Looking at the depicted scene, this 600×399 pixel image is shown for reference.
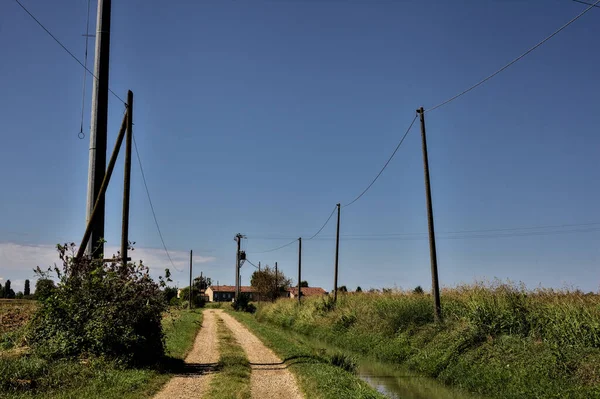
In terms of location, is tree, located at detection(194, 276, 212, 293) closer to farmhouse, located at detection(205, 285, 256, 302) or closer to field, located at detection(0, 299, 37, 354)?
farmhouse, located at detection(205, 285, 256, 302)

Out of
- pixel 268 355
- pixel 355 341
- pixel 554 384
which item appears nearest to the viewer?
pixel 554 384

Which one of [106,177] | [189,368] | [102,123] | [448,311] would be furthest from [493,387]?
[102,123]

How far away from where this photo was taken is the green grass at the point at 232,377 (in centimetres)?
1067

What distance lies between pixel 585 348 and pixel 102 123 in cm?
1496

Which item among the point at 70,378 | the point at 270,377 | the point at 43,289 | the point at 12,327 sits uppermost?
the point at 43,289

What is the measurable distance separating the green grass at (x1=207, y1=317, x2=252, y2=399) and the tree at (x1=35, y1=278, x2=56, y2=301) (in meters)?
4.79

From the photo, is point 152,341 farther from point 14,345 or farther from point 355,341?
point 355,341

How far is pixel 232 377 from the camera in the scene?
41.4 ft

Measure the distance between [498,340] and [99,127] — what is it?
1396cm

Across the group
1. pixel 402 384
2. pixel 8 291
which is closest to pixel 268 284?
pixel 8 291

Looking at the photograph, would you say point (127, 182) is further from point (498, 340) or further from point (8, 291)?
point (8, 291)

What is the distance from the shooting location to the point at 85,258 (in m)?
14.2

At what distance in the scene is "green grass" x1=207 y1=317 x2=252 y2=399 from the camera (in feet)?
35.0

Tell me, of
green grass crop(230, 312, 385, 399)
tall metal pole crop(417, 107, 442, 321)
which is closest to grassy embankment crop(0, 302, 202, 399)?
green grass crop(230, 312, 385, 399)
